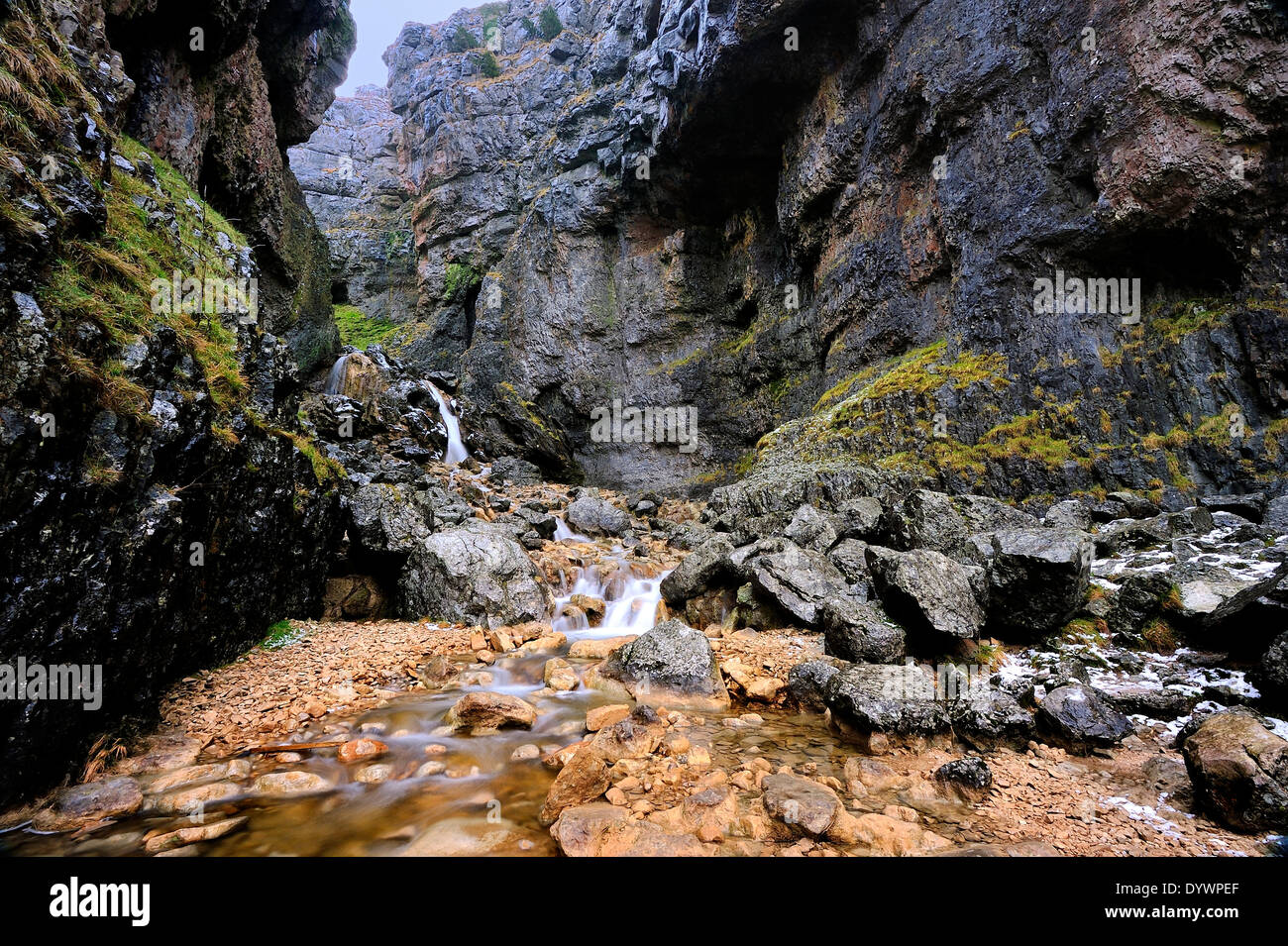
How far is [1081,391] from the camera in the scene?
1220cm

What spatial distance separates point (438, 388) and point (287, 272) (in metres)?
9.46

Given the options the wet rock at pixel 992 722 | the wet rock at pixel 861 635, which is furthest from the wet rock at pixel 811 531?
the wet rock at pixel 992 722

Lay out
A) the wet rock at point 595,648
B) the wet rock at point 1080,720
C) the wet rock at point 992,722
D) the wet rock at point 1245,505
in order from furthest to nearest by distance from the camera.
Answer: the wet rock at point 1245,505 < the wet rock at point 595,648 < the wet rock at point 992,722 < the wet rock at point 1080,720

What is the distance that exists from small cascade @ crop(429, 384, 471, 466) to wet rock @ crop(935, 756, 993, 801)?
22844 millimetres

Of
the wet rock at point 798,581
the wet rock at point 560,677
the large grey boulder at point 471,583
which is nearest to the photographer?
the wet rock at point 560,677

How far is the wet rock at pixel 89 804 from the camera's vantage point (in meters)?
3.65

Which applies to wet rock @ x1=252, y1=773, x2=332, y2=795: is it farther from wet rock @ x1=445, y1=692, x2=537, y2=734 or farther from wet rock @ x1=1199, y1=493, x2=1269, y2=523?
wet rock @ x1=1199, y1=493, x2=1269, y2=523

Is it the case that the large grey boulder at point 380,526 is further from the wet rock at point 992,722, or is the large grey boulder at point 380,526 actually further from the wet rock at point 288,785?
the wet rock at point 992,722

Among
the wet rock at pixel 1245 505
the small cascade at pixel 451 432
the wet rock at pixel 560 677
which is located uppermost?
the small cascade at pixel 451 432

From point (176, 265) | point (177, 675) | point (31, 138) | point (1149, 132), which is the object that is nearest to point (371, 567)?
point (177, 675)

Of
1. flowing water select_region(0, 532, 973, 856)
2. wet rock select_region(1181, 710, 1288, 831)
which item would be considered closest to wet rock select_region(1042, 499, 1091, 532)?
wet rock select_region(1181, 710, 1288, 831)

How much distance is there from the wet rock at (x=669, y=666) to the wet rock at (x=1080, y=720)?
314cm

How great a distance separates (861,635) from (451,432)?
78.6 ft
